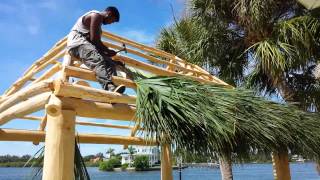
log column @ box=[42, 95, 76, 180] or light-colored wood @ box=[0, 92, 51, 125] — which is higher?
light-colored wood @ box=[0, 92, 51, 125]

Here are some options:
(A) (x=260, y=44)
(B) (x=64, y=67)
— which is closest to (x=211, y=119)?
(B) (x=64, y=67)

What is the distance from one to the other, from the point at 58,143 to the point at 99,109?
0.74m

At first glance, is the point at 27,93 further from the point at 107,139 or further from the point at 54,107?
the point at 107,139

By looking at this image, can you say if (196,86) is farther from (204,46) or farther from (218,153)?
(204,46)

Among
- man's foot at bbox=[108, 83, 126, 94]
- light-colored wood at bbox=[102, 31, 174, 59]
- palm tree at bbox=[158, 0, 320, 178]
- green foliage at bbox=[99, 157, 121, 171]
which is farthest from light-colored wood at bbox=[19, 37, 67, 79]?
green foliage at bbox=[99, 157, 121, 171]

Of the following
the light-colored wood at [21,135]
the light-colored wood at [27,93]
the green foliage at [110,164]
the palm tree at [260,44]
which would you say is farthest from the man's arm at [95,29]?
the green foliage at [110,164]

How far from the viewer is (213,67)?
1162 centimetres

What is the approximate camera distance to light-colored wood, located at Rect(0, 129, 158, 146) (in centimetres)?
625

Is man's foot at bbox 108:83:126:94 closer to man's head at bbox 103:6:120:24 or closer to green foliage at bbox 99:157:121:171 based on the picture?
man's head at bbox 103:6:120:24

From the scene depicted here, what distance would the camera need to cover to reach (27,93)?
5.17 m

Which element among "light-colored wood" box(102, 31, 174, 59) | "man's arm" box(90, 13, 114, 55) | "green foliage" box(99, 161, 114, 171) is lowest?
"green foliage" box(99, 161, 114, 171)

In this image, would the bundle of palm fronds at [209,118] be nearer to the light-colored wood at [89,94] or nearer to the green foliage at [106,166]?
the light-colored wood at [89,94]

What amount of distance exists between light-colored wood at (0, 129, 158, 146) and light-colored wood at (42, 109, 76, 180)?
957mm

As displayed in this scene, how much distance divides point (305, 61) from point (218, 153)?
5.83 meters
